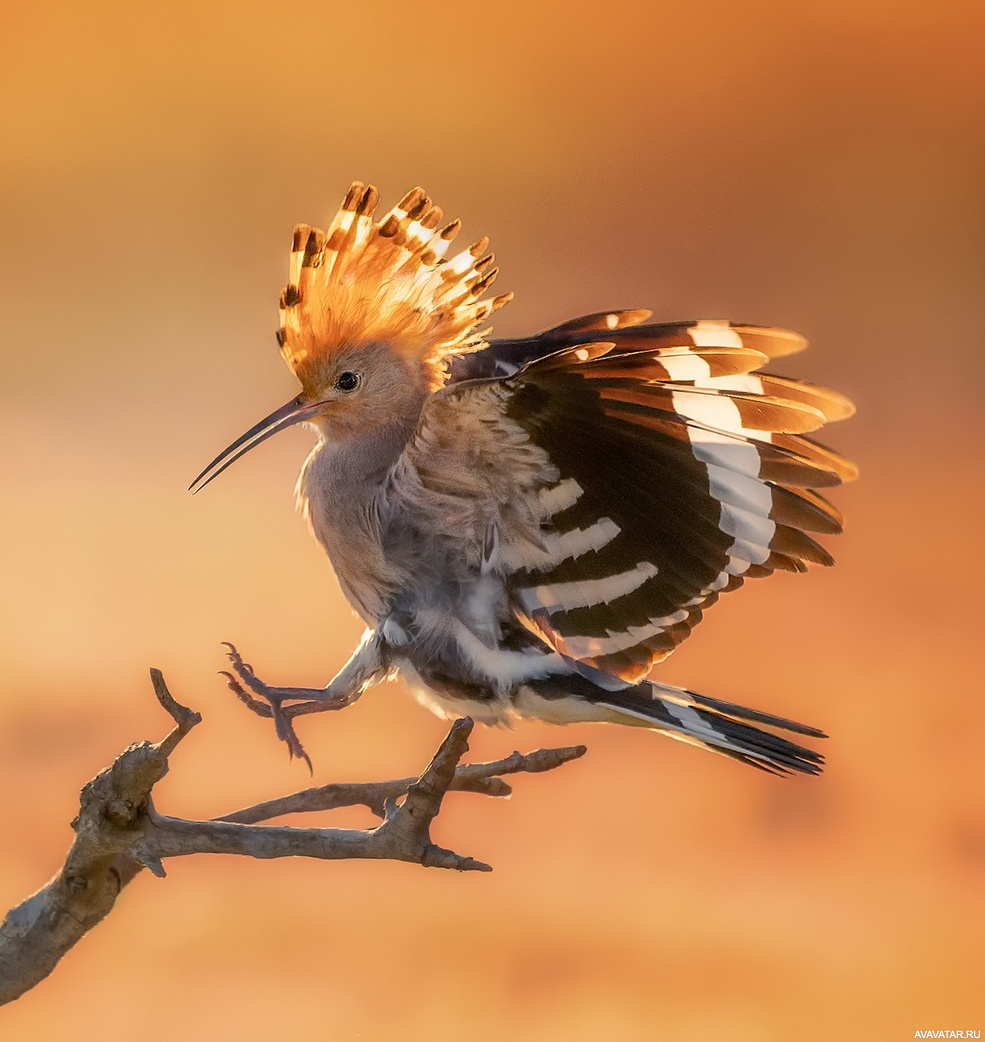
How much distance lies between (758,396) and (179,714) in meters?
0.64

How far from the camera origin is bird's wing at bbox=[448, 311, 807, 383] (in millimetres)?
1195

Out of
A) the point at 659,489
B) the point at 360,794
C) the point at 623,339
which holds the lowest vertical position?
the point at 360,794

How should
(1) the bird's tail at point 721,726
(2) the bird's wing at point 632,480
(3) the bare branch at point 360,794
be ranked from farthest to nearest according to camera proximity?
(3) the bare branch at point 360,794 < (1) the bird's tail at point 721,726 < (2) the bird's wing at point 632,480

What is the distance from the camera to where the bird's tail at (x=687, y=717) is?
126 centimetres

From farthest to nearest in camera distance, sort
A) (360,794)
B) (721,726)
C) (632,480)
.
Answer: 1. (360,794)
2. (721,726)
3. (632,480)

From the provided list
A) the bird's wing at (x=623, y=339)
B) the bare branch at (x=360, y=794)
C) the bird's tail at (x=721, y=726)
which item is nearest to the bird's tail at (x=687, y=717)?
the bird's tail at (x=721, y=726)

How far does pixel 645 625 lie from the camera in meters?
1.24

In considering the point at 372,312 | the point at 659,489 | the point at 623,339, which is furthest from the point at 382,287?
the point at 659,489

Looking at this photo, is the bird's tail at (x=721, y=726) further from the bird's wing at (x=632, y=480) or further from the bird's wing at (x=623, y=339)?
the bird's wing at (x=623, y=339)

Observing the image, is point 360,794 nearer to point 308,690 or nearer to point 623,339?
point 308,690

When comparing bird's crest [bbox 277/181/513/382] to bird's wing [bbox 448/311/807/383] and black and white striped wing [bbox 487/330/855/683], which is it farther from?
black and white striped wing [bbox 487/330/855/683]

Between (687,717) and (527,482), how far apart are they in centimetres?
32

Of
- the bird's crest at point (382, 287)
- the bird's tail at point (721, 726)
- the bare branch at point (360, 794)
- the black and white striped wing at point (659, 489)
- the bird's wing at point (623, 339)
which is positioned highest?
the bird's crest at point (382, 287)

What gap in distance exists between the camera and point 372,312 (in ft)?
4.41
